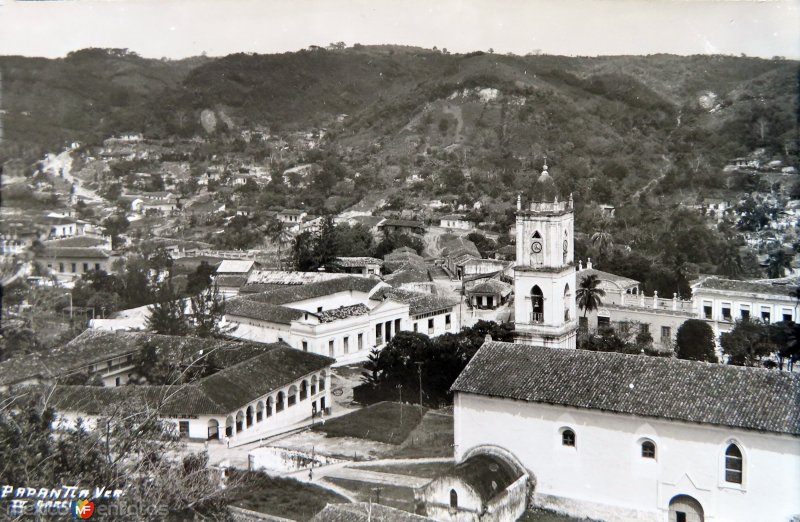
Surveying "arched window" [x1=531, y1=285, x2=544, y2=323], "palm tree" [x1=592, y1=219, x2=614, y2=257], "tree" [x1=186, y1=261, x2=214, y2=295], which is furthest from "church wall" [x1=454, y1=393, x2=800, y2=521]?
"palm tree" [x1=592, y1=219, x2=614, y2=257]

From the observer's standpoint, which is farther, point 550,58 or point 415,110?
point 550,58

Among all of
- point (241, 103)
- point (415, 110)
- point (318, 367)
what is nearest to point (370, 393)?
point (318, 367)

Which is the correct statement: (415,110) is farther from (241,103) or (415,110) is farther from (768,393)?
(768,393)

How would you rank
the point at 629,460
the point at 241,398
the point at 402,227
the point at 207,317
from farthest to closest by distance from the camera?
the point at 402,227 → the point at 207,317 → the point at 241,398 → the point at 629,460

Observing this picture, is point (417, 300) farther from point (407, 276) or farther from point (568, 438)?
point (568, 438)

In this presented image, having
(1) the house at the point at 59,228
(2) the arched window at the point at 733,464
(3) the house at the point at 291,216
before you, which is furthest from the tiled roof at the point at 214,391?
(3) the house at the point at 291,216

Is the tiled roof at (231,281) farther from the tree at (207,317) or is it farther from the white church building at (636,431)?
the white church building at (636,431)

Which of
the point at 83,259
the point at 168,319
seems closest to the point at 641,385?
the point at 168,319
